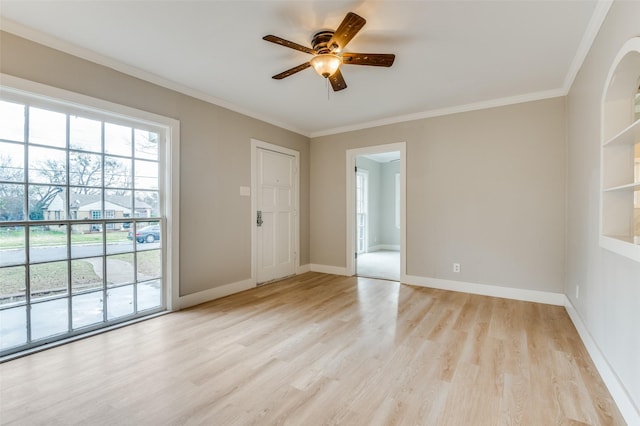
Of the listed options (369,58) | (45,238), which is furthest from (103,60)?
(369,58)

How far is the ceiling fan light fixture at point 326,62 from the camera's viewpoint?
2219 millimetres

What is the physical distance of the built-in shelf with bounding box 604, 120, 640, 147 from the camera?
158 centimetres

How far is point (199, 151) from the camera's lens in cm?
350

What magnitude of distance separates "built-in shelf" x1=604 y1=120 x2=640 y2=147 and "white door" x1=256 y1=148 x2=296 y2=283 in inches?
146

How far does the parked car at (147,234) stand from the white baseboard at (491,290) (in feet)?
11.0

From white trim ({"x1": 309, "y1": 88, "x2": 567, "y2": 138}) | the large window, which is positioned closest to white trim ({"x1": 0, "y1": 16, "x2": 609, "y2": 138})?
white trim ({"x1": 309, "y1": 88, "x2": 567, "y2": 138})

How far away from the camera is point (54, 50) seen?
2.40 m

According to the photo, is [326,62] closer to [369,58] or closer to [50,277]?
[369,58]

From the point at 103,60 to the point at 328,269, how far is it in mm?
4039

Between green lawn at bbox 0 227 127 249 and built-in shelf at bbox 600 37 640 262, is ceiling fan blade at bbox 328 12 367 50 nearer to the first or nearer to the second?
built-in shelf at bbox 600 37 640 262

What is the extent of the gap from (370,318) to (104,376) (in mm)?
2251

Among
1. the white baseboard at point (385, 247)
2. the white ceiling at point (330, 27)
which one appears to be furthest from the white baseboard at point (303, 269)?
the white baseboard at point (385, 247)

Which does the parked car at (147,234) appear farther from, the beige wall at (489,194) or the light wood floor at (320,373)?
the beige wall at (489,194)

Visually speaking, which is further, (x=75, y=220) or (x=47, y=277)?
(x=75, y=220)
